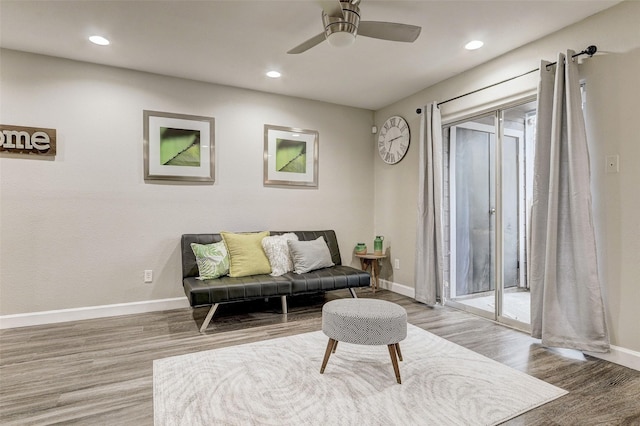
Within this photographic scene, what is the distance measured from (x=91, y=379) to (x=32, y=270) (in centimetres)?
174

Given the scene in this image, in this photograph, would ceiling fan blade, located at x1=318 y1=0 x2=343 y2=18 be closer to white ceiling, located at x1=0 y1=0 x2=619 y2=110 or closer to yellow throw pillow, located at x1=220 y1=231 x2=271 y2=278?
white ceiling, located at x1=0 y1=0 x2=619 y2=110

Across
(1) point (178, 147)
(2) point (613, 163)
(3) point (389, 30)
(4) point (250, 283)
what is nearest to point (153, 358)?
(4) point (250, 283)

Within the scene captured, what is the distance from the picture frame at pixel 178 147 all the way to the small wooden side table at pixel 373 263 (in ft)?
7.42

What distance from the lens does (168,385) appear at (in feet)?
6.88

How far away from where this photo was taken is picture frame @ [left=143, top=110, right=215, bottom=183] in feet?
12.1

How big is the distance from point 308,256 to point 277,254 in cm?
36

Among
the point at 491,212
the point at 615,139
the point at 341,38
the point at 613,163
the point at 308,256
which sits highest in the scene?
the point at 341,38

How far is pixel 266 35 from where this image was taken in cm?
290

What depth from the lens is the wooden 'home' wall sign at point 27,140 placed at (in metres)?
3.14

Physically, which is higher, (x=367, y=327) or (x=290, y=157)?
(x=290, y=157)

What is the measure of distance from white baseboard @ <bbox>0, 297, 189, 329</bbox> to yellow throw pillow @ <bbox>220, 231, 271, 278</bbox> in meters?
0.88

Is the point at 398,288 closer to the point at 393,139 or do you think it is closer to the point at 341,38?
the point at 393,139

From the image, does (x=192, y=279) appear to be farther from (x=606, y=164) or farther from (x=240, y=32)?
(x=606, y=164)

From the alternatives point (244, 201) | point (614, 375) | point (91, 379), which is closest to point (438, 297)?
point (614, 375)
